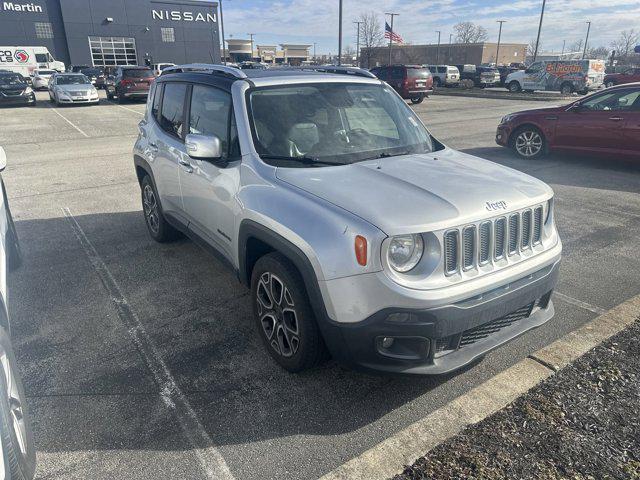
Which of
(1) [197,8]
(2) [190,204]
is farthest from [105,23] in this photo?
(2) [190,204]

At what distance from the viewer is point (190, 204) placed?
4309 mm

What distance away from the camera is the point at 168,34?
53719 millimetres

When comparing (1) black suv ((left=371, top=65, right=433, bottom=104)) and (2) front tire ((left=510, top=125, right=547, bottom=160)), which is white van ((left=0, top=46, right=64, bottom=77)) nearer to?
(1) black suv ((left=371, top=65, right=433, bottom=104))

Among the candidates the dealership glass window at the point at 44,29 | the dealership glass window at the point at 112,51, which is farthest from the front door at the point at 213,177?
the dealership glass window at the point at 44,29

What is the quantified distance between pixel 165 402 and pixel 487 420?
1917 millimetres

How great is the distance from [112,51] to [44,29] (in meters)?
6.38

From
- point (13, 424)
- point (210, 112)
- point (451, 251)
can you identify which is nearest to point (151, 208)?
point (210, 112)

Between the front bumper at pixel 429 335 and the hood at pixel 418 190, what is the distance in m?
0.45

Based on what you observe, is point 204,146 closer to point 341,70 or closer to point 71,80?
point 341,70

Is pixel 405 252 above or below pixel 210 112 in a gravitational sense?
below

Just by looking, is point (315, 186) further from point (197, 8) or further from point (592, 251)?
point (197, 8)

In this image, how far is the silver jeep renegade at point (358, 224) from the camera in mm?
2537

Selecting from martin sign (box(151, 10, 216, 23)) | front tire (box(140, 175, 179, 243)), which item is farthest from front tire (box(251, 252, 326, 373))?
martin sign (box(151, 10, 216, 23))

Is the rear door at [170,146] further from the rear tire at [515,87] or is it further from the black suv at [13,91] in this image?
the rear tire at [515,87]
